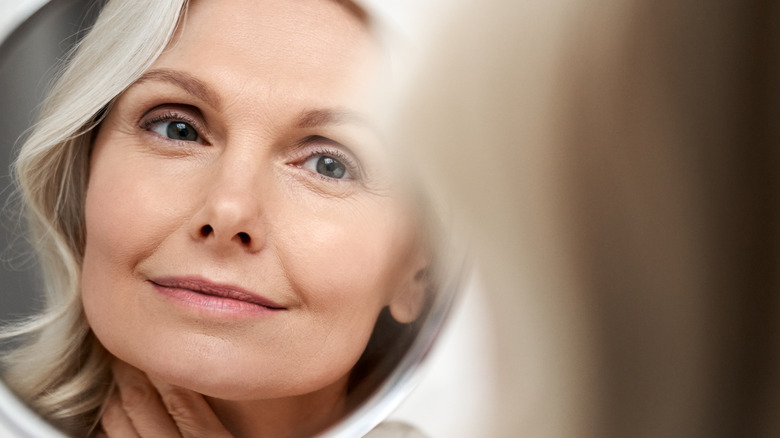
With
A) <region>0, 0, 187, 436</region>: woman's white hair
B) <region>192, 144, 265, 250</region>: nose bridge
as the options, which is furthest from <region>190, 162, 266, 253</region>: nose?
<region>0, 0, 187, 436</region>: woman's white hair

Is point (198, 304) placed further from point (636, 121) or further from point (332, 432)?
point (636, 121)

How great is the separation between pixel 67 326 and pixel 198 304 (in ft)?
0.47

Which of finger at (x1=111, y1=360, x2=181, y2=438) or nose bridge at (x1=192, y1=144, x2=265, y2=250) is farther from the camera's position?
finger at (x1=111, y1=360, x2=181, y2=438)

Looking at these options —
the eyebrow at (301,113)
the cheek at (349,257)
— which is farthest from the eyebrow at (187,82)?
the cheek at (349,257)

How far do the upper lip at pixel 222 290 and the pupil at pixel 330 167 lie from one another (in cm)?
10

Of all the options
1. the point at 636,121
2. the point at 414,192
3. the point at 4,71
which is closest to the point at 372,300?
the point at 414,192

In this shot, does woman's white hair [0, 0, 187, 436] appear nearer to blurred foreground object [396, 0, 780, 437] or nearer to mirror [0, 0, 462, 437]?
mirror [0, 0, 462, 437]

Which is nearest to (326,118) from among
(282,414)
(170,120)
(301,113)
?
(301,113)

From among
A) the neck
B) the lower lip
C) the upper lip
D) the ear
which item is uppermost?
the ear

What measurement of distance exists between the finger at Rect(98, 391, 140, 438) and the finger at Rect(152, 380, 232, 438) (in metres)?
0.05

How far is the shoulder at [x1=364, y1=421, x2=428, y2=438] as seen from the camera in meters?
0.64

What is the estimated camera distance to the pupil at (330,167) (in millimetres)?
578

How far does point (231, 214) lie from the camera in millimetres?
548

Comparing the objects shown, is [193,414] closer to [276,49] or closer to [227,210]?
[227,210]
